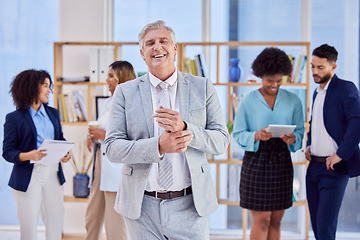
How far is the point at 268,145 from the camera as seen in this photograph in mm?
3062

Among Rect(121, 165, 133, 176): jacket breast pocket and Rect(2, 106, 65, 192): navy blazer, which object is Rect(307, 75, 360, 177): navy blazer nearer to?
Rect(121, 165, 133, 176): jacket breast pocket

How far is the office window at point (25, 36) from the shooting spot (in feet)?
15.1

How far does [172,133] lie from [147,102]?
25 cm

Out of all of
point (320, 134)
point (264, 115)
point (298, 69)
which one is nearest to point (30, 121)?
point (264, 115)

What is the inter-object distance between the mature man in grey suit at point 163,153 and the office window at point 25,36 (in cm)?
303

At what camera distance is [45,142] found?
2873 mm

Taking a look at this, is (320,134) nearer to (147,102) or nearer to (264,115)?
(264,115)

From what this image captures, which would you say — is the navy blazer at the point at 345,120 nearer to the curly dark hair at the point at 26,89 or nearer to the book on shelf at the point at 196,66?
the book on shelf at the point at 196,66

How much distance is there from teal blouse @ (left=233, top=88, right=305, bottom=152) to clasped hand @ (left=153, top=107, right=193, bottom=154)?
1420mm

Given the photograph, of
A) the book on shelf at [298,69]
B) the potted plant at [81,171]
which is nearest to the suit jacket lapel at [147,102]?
the potted plant at [81,171]

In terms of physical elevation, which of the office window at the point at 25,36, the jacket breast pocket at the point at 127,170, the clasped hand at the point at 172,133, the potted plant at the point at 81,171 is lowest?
the potted plant at the point at 81,171

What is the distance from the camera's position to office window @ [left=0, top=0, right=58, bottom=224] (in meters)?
4.59

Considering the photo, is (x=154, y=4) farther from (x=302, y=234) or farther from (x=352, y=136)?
(x=302, y=234)

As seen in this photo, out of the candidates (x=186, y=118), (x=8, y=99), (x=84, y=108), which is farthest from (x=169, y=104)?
(x=8, y=99)
